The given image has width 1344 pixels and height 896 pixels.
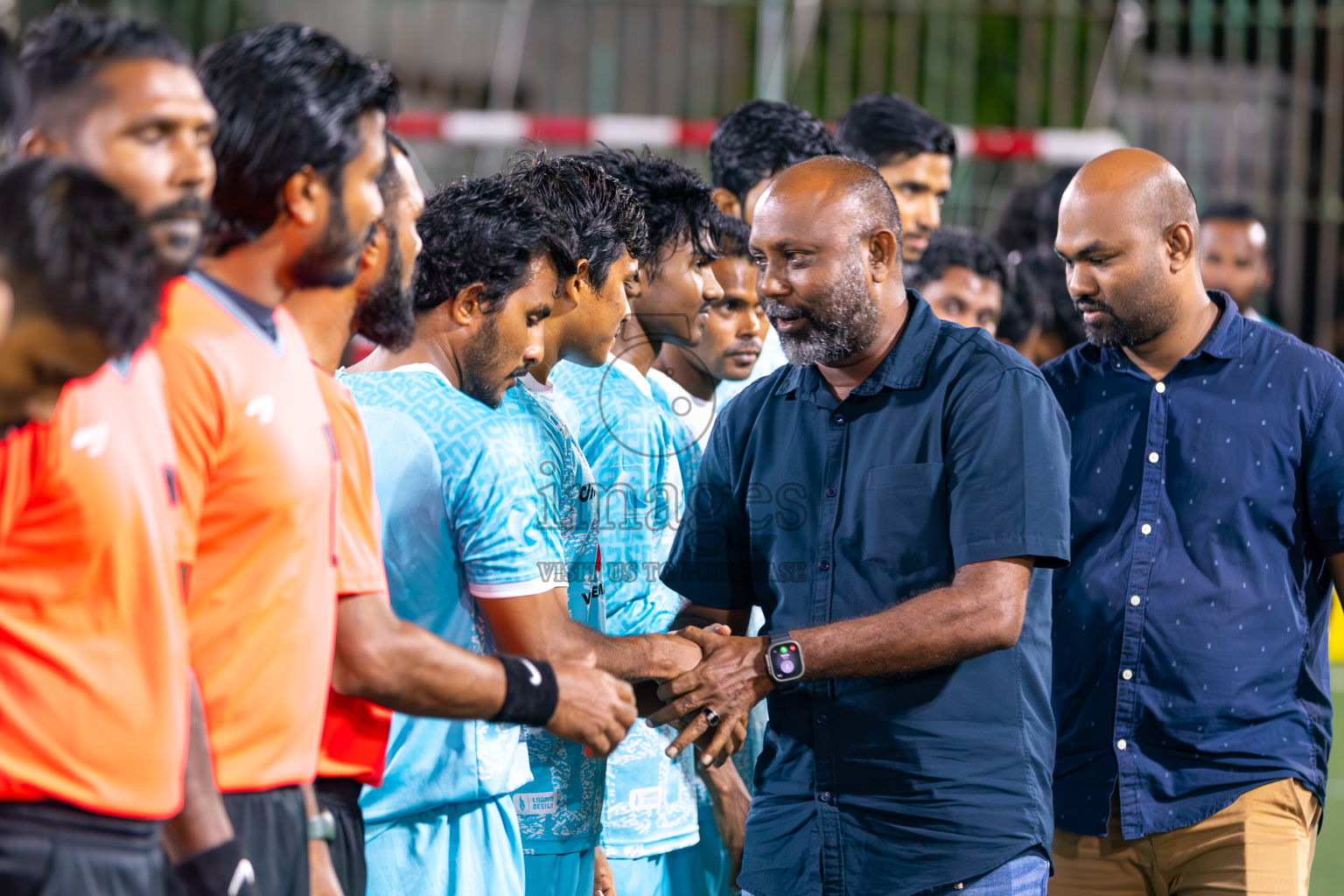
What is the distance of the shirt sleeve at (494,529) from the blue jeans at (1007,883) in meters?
1.04

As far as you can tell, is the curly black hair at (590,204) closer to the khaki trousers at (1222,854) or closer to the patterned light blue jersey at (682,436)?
the patterned light blue jersey at (682,436)

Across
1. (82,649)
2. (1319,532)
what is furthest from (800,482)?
(82,649)

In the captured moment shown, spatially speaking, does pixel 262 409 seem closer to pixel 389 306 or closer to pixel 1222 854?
pixel 389 306

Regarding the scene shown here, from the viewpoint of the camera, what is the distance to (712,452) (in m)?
3.38

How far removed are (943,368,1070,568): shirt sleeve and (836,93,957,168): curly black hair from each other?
9.08 feet

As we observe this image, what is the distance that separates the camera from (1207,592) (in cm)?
333

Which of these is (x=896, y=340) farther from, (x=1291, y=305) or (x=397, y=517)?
(x=1291, y=305)

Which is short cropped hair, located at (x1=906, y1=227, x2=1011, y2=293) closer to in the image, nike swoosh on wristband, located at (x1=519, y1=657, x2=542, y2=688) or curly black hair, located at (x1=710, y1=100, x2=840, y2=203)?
curly black hair, located at (x1=710, y1=100, x2=840, y2=203)

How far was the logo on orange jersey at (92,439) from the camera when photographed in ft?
5.41

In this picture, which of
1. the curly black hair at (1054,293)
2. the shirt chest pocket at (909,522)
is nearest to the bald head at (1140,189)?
the shirt chest pocket at (909,522)

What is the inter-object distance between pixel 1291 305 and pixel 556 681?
7.80m

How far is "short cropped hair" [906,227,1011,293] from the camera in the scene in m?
5.77

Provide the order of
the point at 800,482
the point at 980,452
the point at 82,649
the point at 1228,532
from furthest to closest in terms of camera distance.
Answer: the point at 1228,532, the point at 800,482, the point at 980,452, the point at 82,649

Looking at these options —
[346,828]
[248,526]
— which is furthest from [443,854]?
[248,526]
